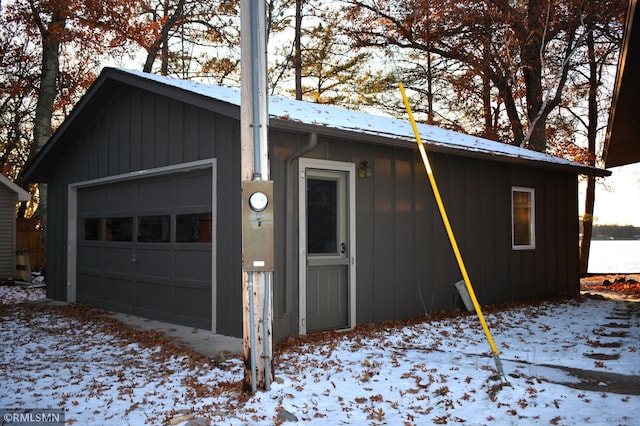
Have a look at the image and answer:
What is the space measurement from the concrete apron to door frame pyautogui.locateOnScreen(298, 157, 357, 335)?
916 millimetres

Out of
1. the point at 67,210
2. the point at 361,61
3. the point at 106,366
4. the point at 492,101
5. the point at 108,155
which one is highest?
the point at 361,61

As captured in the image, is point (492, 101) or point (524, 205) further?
point (492, 101)

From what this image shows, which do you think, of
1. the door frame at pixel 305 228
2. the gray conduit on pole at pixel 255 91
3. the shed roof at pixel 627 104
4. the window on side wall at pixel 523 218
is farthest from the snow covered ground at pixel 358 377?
the shed roof at pixel 627 104

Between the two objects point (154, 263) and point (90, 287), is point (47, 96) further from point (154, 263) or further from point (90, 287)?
point (154, 263)

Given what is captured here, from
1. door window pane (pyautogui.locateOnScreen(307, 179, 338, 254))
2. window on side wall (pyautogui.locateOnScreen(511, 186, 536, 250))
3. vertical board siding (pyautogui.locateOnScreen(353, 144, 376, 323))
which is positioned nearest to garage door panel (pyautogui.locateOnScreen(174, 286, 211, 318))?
door window pane (pyautogui.locateOnScreen(307, 179, 338, 254))

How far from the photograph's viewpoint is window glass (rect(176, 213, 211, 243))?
7.64 m

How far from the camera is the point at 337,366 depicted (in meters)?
5.69

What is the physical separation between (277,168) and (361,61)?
50.4 ft

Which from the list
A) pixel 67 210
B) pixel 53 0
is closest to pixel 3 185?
pixel 53 0

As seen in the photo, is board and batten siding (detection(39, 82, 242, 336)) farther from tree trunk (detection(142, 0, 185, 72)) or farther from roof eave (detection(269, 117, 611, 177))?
tree trunk (detection(142, 0, 185, 72))

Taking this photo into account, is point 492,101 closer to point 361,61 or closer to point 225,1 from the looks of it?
point 361,61

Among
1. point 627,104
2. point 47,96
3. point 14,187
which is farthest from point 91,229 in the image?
point 627,104

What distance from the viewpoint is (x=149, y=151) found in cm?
878

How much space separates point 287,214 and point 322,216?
69 cm
